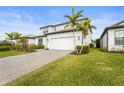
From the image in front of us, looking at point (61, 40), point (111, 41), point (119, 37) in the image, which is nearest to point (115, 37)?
point (119, 37)

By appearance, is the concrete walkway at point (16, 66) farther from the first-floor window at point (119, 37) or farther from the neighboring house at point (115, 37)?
the first-floor window at point (119, 37)

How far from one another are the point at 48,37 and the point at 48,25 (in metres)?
7.86

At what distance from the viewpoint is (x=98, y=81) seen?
4453mm

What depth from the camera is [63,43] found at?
19.7 metres

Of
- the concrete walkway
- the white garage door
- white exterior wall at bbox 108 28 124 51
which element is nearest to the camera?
the concrete walkway

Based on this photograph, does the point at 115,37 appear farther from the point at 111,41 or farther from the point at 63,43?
the point at 63,43

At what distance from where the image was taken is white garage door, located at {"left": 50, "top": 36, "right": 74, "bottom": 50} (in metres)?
18.5

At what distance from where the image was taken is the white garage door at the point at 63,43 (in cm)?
1854

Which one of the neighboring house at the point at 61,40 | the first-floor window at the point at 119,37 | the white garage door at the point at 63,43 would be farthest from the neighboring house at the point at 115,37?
the white garage door at the point at 63,43

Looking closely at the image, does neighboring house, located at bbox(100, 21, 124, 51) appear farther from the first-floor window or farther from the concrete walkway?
the concrete walkway

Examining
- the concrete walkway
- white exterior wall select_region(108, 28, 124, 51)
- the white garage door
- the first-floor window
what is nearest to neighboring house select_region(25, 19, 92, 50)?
the white garage door

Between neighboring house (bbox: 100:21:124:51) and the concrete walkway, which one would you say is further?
neighboring house (bbox: 100:21:124:51)
